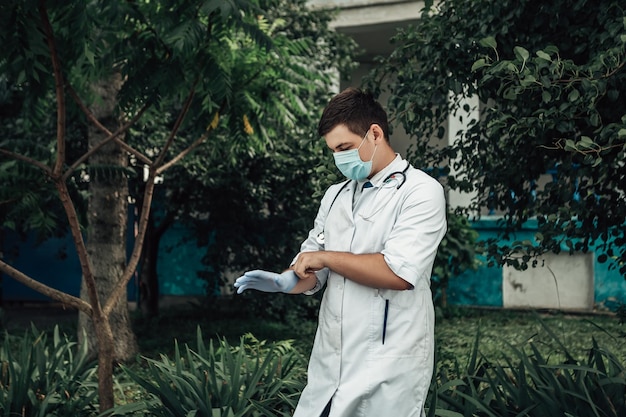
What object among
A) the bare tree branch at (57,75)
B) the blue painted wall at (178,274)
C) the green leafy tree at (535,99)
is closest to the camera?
the green leafy tree at (535,99)

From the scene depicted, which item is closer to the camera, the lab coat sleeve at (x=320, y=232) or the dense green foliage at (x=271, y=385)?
the lab coat sleeve at (x=320, y=232)

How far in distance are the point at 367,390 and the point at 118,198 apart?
584 cm

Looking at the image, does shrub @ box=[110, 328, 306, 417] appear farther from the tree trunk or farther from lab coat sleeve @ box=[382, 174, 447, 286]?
the tree trunk

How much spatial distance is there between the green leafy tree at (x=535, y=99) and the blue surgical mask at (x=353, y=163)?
50.4 inches

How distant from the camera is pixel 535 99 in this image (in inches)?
189

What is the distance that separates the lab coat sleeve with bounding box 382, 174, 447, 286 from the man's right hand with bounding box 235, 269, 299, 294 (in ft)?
1.28

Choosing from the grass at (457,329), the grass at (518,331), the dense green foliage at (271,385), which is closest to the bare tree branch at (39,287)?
the dense green foliage at (271,385)

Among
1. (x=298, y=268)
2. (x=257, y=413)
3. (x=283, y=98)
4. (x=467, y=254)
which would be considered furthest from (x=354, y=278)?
(x=467, y=254)

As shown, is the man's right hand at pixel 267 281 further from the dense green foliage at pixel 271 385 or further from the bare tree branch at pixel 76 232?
the bare tree branch at pixel 76 232

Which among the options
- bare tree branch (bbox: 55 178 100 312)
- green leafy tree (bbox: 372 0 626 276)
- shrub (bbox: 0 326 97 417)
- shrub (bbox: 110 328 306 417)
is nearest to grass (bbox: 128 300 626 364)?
shrub (bbox: 0 326 97 417)

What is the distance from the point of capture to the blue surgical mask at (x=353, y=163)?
10.2ft

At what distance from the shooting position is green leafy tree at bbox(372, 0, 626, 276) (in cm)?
422

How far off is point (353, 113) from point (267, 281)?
2.21 feet

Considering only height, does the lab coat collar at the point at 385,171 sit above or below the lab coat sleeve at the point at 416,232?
above
